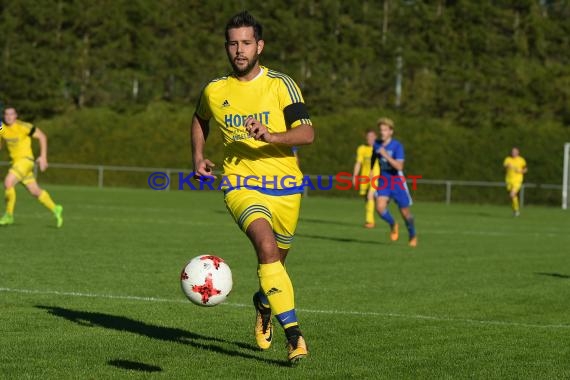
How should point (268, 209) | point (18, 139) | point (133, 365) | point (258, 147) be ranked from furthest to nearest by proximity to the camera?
point (18, 139)
point (258, 147)
point (268, 209)
point (133, 365)

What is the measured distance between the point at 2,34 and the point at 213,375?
2038 inches

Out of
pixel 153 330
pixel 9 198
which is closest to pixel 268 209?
pixel 153 330

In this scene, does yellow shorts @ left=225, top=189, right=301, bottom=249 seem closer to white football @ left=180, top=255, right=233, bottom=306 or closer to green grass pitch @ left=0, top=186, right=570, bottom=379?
white football @ left=180, top=255, right=233, bottom=306

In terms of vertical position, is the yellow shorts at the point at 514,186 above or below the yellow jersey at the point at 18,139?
below

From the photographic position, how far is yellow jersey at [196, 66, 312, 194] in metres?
7.86

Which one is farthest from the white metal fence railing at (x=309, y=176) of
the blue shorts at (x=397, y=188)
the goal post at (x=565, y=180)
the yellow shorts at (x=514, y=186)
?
the blue shorts at (x=397, y=188)

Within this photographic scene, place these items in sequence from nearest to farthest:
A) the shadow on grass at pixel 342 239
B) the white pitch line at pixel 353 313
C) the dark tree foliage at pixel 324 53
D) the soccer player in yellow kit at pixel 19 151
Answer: the white pitch line at pixel 353 313 → the shadow on grass at pixel 342 239 → the soccer player in yellow kit at pixel 19 151 → the dark tree foliage at pixel 324 53

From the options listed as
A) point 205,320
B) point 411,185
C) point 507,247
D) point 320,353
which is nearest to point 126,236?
point 507,247

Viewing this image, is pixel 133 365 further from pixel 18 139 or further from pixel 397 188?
pixel 18 139

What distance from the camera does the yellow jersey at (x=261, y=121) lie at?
7859mm

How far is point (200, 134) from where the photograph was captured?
8.36 m

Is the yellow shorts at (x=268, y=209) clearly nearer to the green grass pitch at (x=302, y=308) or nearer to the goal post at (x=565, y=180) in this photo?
the green grass pitch at (x=302, y=308)

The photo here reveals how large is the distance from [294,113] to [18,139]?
47.0ft

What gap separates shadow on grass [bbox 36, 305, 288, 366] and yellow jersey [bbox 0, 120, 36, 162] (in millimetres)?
11405
